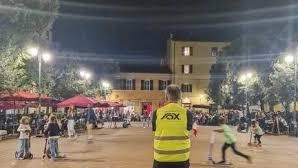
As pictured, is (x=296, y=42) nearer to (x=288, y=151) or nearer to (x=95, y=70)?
(x=288, y=151)

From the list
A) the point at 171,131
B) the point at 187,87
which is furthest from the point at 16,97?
the point at 187,87

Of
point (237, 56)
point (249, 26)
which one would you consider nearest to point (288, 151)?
point (249, 26)

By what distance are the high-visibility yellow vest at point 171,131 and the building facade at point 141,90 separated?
93309 mm

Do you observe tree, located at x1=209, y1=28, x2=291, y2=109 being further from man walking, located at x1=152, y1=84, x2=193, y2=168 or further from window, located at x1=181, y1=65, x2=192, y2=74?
man walking, located at x1=152, y1=84, x2=193, y2=168

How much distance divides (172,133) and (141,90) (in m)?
94.4

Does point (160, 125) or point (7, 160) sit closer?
point (160, 125)

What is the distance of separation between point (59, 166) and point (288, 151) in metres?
12.2

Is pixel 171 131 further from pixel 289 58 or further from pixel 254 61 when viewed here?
pixel 254 61

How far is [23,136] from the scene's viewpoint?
66.4ft

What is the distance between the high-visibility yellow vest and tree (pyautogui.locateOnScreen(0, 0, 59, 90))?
84.1 feet

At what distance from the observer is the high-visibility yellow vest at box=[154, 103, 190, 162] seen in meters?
6.64

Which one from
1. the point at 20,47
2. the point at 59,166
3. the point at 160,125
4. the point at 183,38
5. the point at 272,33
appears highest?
the point at 183,38

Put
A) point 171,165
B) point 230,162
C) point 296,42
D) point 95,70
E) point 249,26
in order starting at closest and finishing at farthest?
point 171,165 → point 230,162 → point 296,42 → point 249,26 → point 95,70

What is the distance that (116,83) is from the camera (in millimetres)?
99625
